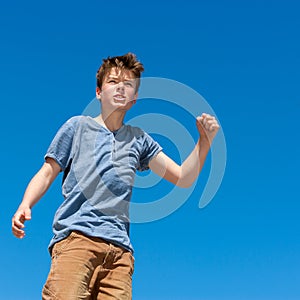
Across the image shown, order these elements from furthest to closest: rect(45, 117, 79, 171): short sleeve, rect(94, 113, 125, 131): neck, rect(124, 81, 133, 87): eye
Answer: rect(124, 81, 133, 87): eye → rect(94, 113, 125, 131): neck → rect(45, 117, 79, 171): short sleeve

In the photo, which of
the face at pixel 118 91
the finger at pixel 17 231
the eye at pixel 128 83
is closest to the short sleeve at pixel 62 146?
the face at pixel 118 91

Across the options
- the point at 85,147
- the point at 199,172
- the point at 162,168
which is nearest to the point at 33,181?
the point at 85,147

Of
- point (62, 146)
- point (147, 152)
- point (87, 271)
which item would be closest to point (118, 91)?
point (147, 152)

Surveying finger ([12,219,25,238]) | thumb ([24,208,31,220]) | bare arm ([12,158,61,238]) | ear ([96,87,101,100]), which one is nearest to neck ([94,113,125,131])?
ear ([96,87,101,100])

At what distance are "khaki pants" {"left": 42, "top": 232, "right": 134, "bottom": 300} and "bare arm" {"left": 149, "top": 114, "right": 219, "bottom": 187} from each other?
1.08 metres

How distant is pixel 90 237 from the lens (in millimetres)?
4559

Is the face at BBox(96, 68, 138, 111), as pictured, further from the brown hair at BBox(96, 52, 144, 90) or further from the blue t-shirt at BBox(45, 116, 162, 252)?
the blue t-shirt at BBox(45, 116, 162, 252)

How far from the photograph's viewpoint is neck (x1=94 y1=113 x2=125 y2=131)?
5277mm

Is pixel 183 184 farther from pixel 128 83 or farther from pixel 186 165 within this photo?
pixel 128 83

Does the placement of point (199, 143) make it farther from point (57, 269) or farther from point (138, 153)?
point (57, 269)

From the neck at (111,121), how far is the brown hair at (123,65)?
42 cm

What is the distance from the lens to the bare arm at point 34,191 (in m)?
4.44

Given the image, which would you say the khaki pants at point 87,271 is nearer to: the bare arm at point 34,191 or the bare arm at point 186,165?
the bare arm at point 34,191

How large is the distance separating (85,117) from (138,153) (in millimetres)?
633
